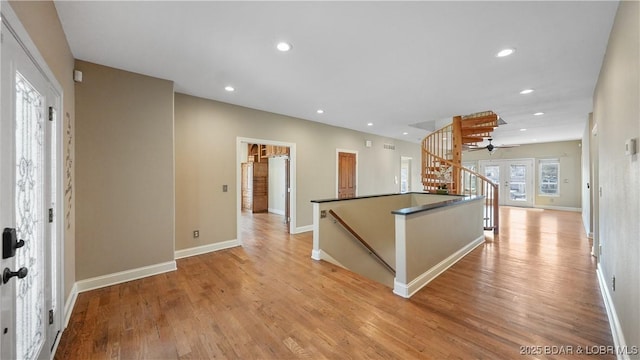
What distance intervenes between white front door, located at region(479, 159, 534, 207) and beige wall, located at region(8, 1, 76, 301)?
1297 centimetres

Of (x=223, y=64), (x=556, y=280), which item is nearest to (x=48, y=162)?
(x=223, y=64)

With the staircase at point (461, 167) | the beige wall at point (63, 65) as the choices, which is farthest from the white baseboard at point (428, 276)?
the beige wall at point (63, 65)

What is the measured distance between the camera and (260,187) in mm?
8781

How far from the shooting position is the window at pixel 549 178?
31.2 ft

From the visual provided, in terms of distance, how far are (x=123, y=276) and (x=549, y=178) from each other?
13.3m

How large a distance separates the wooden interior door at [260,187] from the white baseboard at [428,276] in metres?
6.42

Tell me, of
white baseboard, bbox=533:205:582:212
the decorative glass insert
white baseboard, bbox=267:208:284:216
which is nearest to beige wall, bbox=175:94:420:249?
the decorative glass insert

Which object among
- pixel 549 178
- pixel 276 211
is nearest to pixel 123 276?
pixel 276 211

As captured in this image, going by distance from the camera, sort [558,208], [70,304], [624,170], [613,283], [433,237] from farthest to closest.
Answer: [558,208]
[433,237]
[70,304]
[613,283]
[624,170]

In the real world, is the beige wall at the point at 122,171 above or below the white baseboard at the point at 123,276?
above

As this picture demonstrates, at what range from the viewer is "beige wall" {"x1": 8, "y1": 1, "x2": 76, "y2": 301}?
1.53 meters

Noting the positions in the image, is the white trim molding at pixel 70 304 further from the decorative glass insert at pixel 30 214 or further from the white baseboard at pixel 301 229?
the white baseboard at pixel 301 229

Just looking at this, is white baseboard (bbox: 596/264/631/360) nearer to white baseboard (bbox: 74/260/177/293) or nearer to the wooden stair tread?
the wooden stair tread

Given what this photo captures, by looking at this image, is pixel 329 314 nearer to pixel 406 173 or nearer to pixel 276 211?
pixel 276 211
